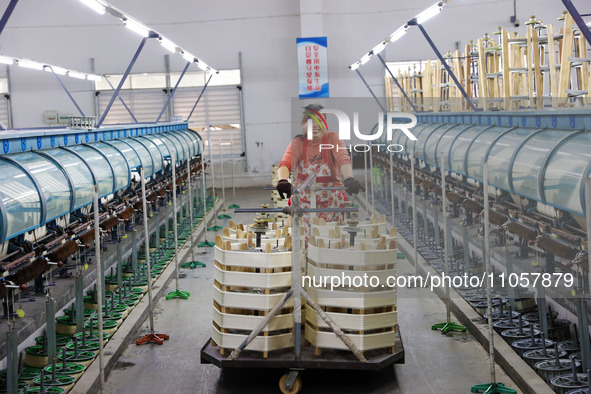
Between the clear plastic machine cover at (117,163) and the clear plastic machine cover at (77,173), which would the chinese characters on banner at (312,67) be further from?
the clear plastic machine cover at (77,173)

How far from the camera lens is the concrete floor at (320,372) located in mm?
5922

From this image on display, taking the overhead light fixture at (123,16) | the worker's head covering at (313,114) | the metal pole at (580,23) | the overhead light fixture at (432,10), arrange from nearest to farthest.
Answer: the metal pole at (580,23)
the overhead light fixture at (123,16)
the worker's head covering at (313,114)
the overhead light fixture at (432,10)

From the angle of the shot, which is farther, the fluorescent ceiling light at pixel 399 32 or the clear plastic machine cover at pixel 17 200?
the fluorescent ceiling light at pixel 399 32

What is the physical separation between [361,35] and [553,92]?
14.3 meters

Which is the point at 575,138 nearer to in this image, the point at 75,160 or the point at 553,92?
the point at 553,92

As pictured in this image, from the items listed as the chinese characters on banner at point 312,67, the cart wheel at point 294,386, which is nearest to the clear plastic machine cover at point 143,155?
the cart wheel at point 294,386

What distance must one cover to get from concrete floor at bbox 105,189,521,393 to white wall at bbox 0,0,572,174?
16.0 meters

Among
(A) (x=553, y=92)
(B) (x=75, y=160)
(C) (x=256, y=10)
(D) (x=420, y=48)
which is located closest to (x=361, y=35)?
(D) (x=420, y=48)

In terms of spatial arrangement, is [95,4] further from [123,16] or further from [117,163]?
[117,163]

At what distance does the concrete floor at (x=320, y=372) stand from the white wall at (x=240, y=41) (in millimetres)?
15969

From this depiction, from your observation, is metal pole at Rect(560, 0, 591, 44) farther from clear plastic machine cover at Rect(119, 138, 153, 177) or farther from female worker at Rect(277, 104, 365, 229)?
clear plastic machine cover at Rect(119, 138, 153, 177)

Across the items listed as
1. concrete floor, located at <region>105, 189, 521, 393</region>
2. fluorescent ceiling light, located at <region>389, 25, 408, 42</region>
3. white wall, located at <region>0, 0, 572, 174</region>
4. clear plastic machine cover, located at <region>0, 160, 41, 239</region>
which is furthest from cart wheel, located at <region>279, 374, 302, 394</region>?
white wall, located at <region>0, 0, 572, 174</region>

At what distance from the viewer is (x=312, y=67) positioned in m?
22.2

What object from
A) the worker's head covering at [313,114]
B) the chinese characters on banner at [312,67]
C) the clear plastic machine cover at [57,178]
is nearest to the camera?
the clear plastic machine cover at [57,178]
